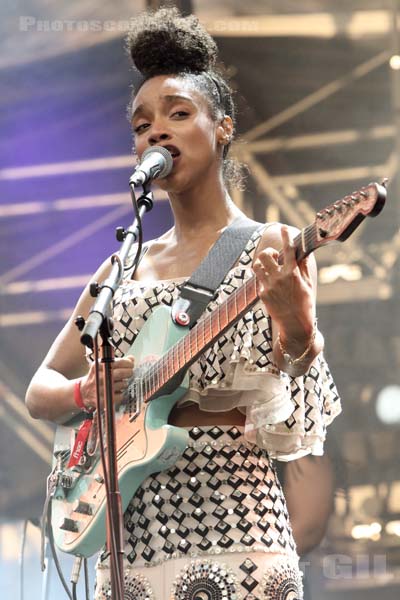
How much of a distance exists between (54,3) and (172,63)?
1788mm

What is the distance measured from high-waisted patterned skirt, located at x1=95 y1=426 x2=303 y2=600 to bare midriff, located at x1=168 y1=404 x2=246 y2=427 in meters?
0.03

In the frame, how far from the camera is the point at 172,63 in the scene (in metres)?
2.57

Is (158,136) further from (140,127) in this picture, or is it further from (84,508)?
(84,508)

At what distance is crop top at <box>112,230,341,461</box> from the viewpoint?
7.04ft

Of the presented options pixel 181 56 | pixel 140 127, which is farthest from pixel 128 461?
pixel 181 56

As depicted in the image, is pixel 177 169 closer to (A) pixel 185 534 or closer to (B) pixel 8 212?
(A) pixel 185 534

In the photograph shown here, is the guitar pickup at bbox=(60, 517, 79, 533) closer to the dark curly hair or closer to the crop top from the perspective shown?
the crop top

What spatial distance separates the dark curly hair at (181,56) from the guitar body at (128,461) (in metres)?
0.56

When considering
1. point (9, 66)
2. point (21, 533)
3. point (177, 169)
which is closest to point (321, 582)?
point (21, 533)

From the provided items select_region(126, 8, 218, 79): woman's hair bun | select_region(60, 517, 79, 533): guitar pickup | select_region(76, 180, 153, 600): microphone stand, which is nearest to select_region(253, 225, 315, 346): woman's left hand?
select_region(76, 180, 153, 600): microphone stand

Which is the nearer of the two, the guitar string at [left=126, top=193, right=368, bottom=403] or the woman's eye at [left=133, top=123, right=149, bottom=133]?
the guitar string at [left=126, top=193, right=368, bottom=403]

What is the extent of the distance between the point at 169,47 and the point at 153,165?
0.51m

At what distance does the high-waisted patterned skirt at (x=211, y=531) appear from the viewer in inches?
79.9

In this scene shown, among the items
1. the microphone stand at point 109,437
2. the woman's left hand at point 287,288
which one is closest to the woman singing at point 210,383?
the woman's left hand at point 287,288
